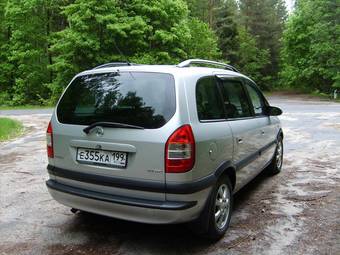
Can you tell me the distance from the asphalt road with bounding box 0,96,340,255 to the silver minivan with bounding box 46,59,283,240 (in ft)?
1.22

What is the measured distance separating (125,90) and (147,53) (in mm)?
22867

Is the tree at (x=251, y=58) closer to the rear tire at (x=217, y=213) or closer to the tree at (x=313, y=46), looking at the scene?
the tree at (x=313, y=46)

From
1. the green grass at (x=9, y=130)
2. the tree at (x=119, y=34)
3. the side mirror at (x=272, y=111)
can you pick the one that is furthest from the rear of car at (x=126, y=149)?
the tree at (x=119, y=34)

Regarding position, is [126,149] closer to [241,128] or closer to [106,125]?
[106,125]

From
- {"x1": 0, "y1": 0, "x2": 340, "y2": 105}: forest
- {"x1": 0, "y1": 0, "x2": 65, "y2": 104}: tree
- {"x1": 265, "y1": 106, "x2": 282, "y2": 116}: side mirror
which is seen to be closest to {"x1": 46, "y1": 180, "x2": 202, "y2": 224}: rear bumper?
{"x1": 265, "y1": 106, "x2": 282, "y2": 116}: side mirror

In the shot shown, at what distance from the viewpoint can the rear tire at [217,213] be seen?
349 centimetres

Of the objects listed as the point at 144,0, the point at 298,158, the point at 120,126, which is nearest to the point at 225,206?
the point at 120,126

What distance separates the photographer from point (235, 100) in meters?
4.46

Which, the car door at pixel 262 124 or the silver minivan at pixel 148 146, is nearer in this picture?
the silver minivan at pixel 148 146

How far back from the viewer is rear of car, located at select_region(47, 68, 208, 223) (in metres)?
3.18

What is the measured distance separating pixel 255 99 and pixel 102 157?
8.99ft

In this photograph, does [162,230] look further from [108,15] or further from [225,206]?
[108,15]

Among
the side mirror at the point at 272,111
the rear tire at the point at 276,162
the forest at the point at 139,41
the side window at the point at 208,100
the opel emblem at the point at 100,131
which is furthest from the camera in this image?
the forest at the point at 139,41

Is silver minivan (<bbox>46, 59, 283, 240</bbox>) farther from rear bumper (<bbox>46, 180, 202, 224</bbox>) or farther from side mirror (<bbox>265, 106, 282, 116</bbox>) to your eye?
side mirror (<bbox>265, 106, 282, 116</bbox>)
